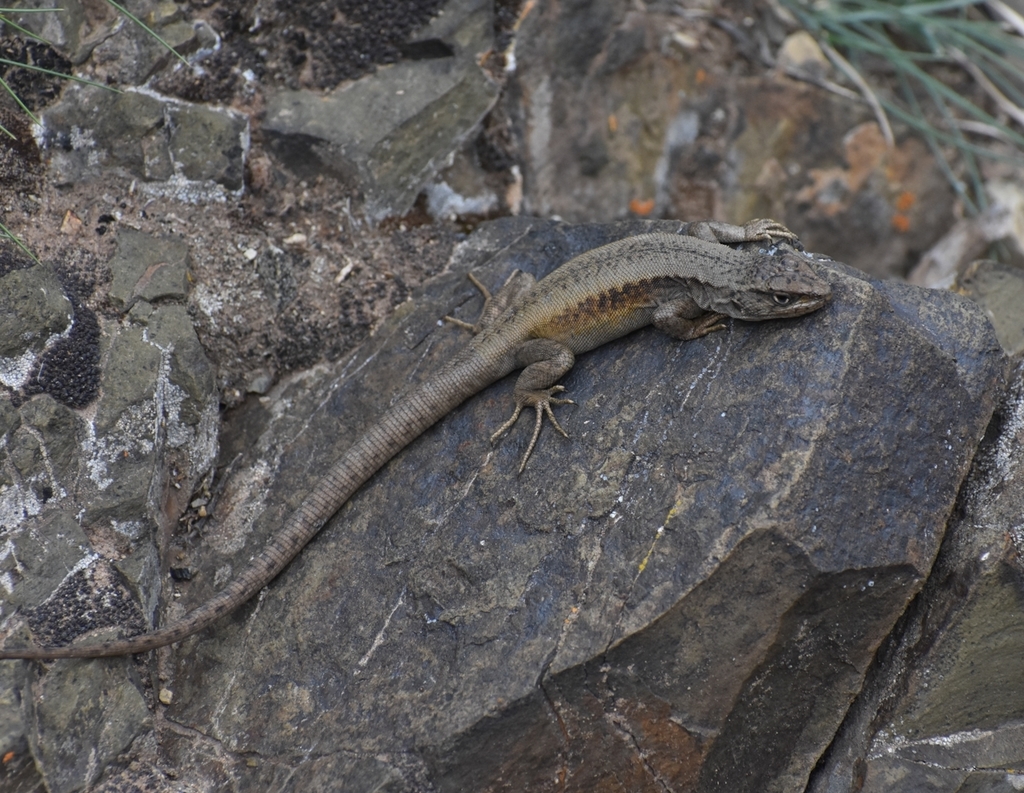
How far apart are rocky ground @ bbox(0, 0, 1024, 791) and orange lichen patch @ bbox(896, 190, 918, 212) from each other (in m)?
2.54

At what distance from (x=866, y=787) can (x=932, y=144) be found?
6195 millimetres

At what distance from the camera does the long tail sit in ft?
16.0

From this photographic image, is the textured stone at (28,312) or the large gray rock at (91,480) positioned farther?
the textured stone at (28,312)

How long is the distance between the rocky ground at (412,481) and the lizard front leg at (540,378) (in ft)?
0.49

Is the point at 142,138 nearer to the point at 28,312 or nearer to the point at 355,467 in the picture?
the point at 28,312

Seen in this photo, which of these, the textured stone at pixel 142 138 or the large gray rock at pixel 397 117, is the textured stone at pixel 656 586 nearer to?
the large gray rock at pixel 397 117

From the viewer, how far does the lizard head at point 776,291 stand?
4.41 metres

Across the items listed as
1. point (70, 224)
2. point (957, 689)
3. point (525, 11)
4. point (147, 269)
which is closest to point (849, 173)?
point (525, 11)

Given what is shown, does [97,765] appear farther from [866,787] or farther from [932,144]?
[932,144]

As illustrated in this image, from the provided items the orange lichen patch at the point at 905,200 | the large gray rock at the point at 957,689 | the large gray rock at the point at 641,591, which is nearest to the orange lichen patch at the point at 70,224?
the large gray rock at the point at 641,591

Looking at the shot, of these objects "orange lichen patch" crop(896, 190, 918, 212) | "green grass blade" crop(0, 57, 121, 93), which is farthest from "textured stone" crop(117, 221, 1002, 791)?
"orange lichen patch" crop(896, 190, 918, 212)

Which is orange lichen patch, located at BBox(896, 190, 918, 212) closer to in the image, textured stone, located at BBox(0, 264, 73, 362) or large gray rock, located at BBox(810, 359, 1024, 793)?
large gray rock, located at BBox(810, 359, 1024, 793)

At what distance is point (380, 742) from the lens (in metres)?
4.32

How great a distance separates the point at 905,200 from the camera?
27.7 feet
